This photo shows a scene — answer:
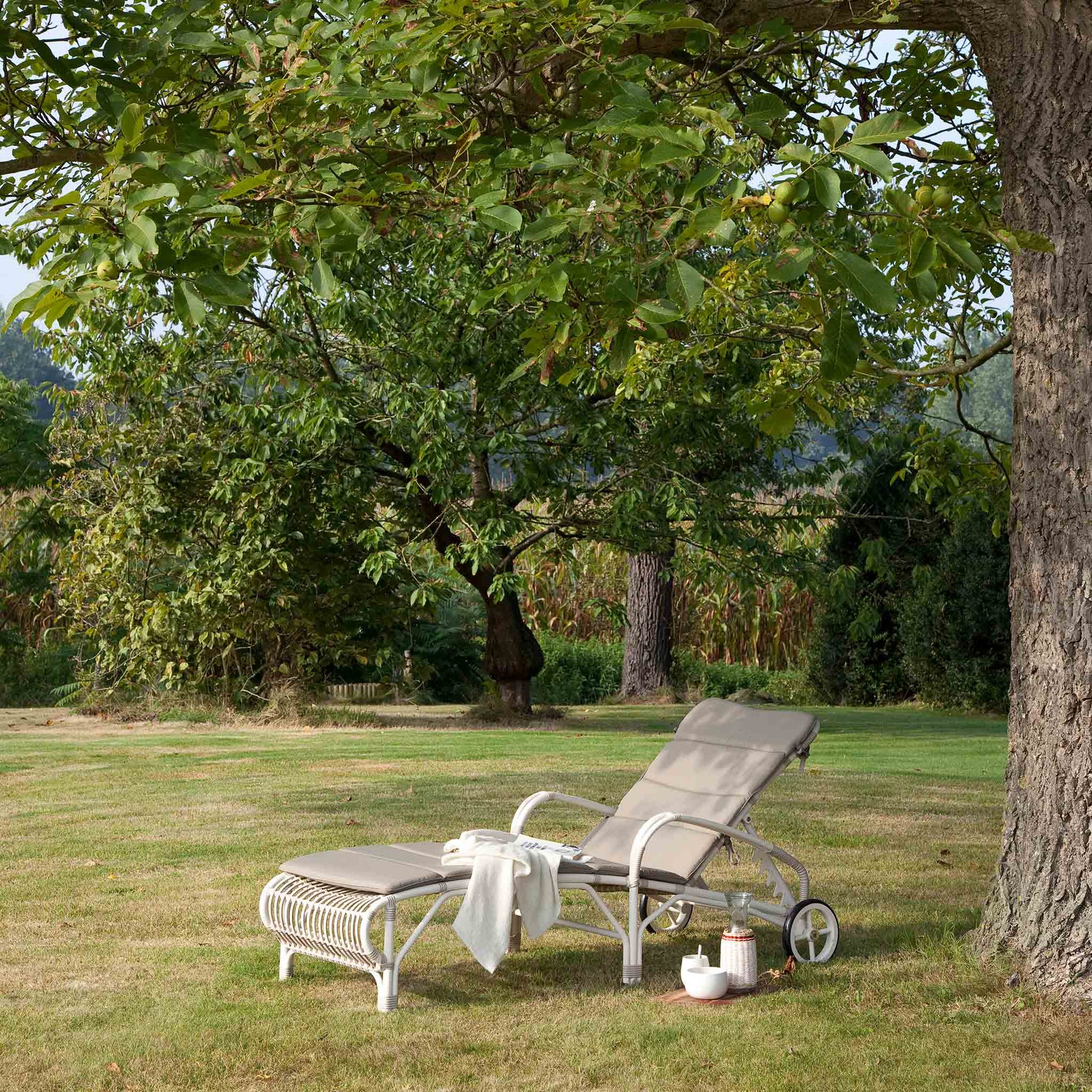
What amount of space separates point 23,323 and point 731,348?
316 inches

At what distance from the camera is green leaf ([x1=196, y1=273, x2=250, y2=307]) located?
3.48 m

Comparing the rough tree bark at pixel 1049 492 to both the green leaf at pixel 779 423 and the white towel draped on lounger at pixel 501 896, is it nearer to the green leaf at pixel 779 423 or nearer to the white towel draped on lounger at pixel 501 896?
the green leaf at pixel 779 423

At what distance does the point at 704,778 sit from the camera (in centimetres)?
573

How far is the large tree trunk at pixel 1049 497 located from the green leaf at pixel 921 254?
1.54 m

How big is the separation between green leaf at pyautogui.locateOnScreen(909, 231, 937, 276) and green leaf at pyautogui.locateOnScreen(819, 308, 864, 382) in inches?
7.7

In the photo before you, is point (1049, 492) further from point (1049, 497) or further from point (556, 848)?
point (556, 848)

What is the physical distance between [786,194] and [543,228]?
0.68m

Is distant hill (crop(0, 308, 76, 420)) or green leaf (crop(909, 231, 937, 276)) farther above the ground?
distant hill (crop(0, 308, 76, 420))

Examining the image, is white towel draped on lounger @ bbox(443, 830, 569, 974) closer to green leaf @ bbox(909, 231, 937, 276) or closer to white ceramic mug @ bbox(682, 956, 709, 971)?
white ceramic mug @ bbox(682, 956, 709, 971)

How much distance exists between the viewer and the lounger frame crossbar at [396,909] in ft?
15.4

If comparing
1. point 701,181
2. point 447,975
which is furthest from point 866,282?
point 447,975

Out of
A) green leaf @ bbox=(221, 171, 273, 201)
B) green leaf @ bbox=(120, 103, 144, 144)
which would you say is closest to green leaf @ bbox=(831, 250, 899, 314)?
green leaf @ bbox=(221, 171, 273, 201)

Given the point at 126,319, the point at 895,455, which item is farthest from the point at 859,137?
the point at 895,455

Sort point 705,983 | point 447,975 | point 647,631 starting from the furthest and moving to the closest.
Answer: point 647,631 → point 447,975 → point 705,983
